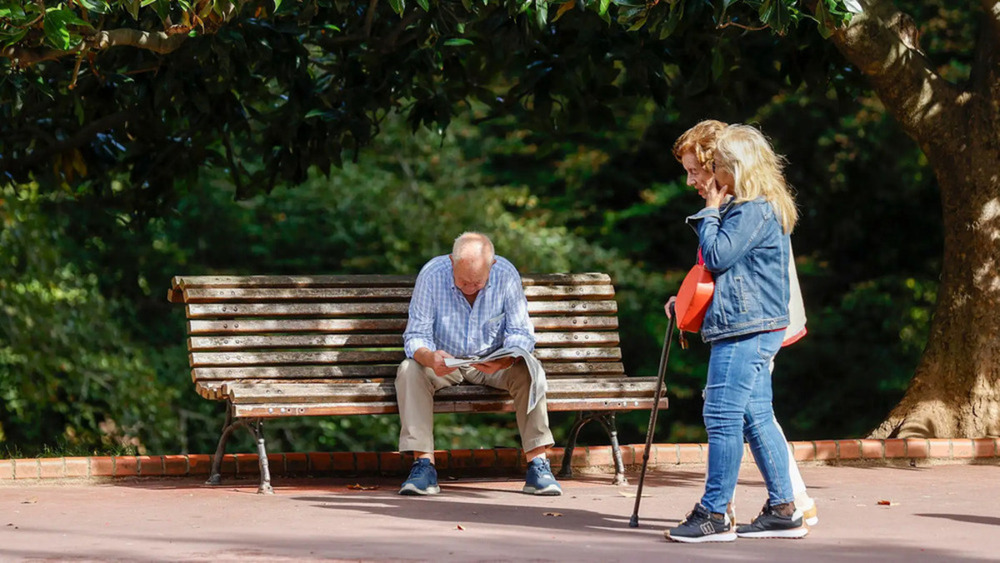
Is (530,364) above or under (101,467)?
above

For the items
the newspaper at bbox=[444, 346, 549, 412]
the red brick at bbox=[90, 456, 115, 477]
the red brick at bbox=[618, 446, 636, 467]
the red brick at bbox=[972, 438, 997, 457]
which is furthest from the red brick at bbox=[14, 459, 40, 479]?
the red brick at bbox=[972, 438, 997, 457]

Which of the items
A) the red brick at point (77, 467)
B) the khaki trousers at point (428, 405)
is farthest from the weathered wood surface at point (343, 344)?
the red brick at point (77, 467)

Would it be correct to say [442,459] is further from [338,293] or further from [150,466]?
[150,466]

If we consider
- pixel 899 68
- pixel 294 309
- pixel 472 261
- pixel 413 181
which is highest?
pixel 413 181

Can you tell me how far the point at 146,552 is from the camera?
16.1 ft

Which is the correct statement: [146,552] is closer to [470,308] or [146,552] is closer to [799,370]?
[470,308]

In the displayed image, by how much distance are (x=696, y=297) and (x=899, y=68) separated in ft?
10.6

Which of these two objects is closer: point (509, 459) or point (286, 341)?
point (286, 341)

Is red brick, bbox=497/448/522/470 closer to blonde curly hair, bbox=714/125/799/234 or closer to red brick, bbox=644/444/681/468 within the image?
red brick, bbox=644/444/681/468

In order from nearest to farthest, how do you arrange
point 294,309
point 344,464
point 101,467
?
1. point 101,467
2. point 294,309
3. point 344,464

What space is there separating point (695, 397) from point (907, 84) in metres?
11.6

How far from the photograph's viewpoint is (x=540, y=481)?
21.9 feet

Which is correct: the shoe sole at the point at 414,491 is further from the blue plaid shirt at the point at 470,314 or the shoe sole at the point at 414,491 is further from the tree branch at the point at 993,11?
the tree branch at the point at 993,11

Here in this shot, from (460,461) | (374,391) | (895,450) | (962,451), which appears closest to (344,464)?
(460,461)
